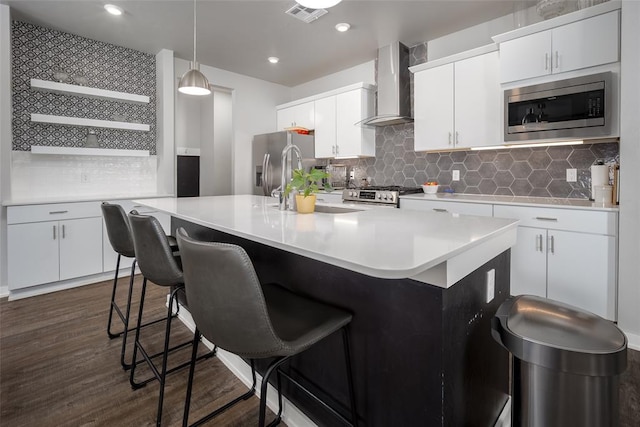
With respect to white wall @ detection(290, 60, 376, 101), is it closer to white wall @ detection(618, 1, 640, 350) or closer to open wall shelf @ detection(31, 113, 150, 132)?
open wall shelf @ detection(31, 113, 150, 132)

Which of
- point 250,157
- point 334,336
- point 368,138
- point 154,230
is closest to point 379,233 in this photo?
point 334,336

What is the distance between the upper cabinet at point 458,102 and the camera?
121 inches

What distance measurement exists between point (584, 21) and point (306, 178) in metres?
2.41

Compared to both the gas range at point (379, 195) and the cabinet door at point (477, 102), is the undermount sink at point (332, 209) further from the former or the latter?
the cabinet door at point (477, 102)

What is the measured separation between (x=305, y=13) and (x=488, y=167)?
2365 mm

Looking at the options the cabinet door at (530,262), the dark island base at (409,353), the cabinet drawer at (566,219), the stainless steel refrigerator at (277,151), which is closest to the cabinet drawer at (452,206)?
the cabinet drawer at (566,219)

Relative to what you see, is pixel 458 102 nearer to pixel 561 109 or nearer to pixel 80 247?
pixel 561 109

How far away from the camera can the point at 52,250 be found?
10.8 feet

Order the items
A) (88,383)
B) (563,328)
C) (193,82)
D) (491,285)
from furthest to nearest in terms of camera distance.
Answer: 1. (193,82)
2. (88,383)
3. (491,285)
4. (563,328)

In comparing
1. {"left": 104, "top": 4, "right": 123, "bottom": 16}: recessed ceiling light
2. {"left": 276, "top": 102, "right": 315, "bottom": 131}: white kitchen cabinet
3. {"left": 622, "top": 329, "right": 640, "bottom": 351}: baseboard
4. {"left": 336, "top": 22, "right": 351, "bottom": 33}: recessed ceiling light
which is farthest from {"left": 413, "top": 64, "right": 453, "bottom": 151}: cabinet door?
{"left": 104, "top": 4, "right": 123, "bottom": 16}: recessed ceiling light

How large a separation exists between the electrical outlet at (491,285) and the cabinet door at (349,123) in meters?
3.08

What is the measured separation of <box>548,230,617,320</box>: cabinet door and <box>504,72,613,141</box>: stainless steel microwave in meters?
0.77

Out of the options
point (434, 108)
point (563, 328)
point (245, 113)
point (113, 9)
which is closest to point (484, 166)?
point (434, 108)

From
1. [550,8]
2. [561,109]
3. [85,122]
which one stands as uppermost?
[550,8]
